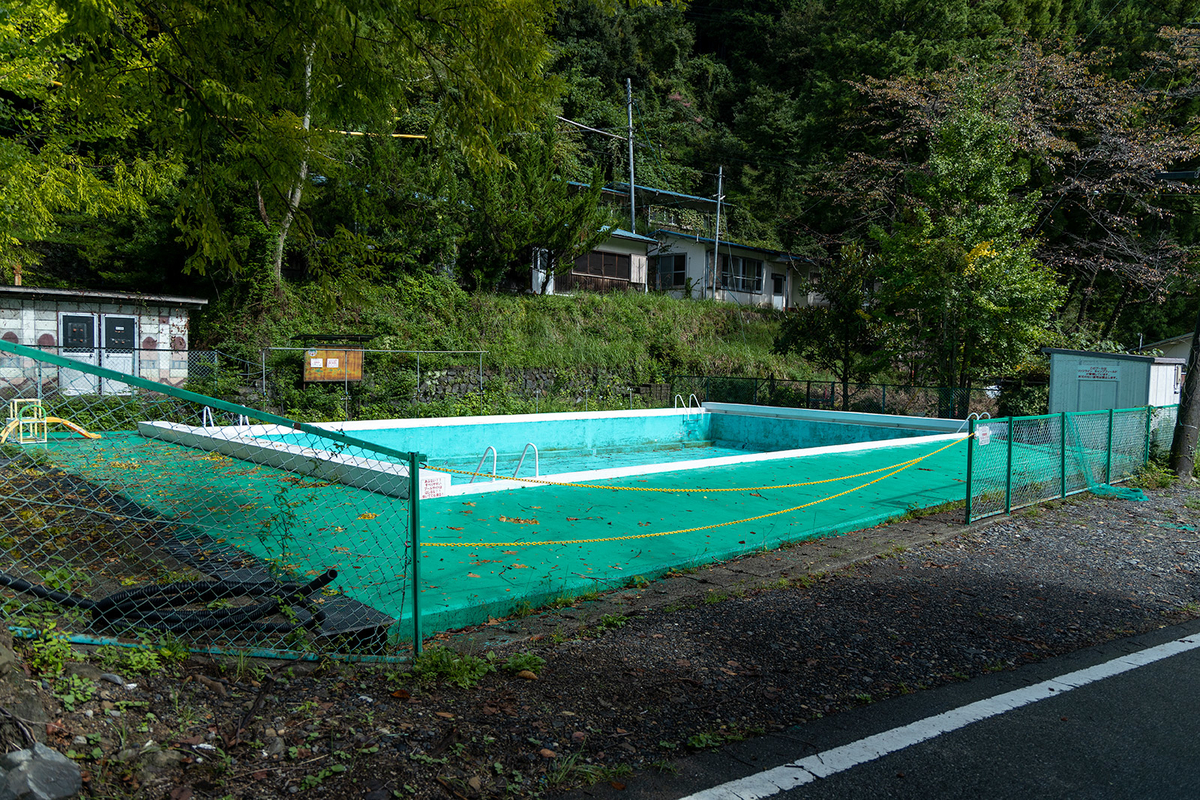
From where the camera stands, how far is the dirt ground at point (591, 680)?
Result: 3.06 metres

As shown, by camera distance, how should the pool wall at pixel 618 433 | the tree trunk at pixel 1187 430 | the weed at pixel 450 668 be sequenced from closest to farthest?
the weed at pixel 450 668 < the pool wall at pixel 618 433 < the tree trunk at pixel 1187 430

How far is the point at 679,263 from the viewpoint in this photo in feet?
131

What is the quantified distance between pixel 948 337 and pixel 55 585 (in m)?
20.6

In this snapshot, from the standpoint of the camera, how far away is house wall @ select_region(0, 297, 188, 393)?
57.2 ft

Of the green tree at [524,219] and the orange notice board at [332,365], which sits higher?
the green tree at [524,219]

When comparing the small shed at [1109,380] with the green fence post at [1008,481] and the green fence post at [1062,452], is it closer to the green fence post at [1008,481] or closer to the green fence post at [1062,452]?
the green fence post at [1062,452]

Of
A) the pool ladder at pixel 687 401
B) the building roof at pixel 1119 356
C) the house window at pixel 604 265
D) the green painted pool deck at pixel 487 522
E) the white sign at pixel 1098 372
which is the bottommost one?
the green painted pool deck at pixel 487 522

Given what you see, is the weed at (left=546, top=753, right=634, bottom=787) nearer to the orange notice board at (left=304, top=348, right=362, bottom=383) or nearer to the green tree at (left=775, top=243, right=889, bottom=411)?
the orange notice board at (left=304, top=348, right=362, bottom=383)

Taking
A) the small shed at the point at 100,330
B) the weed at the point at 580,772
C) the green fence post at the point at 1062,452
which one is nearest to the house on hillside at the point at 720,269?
the small shed at the point at 100,330

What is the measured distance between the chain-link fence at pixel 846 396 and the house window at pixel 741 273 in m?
14.3

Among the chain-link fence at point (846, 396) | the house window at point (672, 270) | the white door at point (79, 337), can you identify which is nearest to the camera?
the white door at point (79, 337)

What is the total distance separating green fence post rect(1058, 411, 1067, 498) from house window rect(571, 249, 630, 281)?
26129 mm

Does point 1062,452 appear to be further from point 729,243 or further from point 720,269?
point 720,269

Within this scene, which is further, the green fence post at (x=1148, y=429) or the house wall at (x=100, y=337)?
the house wall at (x=100, y=337)
